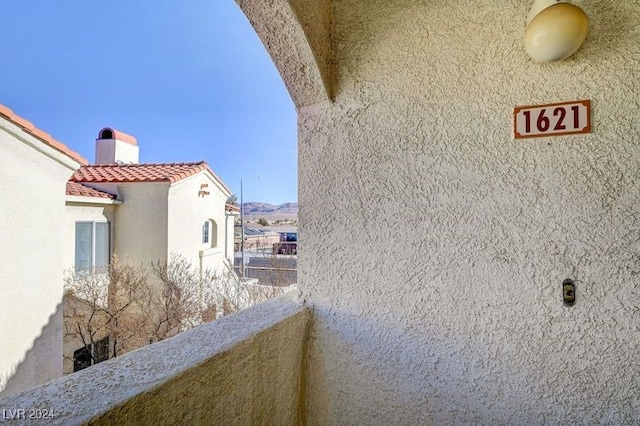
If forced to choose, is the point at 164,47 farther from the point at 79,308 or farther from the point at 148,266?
the point at 79,308

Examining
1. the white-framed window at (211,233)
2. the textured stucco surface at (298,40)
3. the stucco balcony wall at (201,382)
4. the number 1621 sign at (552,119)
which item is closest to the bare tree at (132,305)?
the white-framed window at (211,233)

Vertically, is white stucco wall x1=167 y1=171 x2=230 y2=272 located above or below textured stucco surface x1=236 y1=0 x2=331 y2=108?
below

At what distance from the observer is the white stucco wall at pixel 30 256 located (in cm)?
470

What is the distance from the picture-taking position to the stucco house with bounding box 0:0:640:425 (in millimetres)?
1528

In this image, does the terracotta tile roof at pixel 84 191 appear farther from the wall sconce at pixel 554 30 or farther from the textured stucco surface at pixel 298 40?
the wall sconce at pixel 554 30

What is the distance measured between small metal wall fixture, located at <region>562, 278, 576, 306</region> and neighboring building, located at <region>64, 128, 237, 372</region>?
335 inches

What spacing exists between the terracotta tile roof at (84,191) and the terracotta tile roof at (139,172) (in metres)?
0.36

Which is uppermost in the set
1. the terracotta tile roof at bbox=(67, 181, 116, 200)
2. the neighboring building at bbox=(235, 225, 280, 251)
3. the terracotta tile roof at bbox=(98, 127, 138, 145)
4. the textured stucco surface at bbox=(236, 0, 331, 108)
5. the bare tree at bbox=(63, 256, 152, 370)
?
the terracotta tile roof at bbox=(98, 127, 138, 145)

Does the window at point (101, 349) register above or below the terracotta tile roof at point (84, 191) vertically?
below

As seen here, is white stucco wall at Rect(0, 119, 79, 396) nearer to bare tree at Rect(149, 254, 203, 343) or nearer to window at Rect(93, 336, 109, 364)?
window at Rect(93, 336, 109, 364)

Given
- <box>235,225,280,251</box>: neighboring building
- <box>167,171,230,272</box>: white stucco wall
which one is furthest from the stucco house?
<box>235,225,280,251</box>: neighboring building

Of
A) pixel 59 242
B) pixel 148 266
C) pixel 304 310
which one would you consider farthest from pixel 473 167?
pixel 148 266

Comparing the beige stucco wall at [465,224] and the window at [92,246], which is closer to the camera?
the beige stucco wall at [465,224]

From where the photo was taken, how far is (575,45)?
1.46 meters
